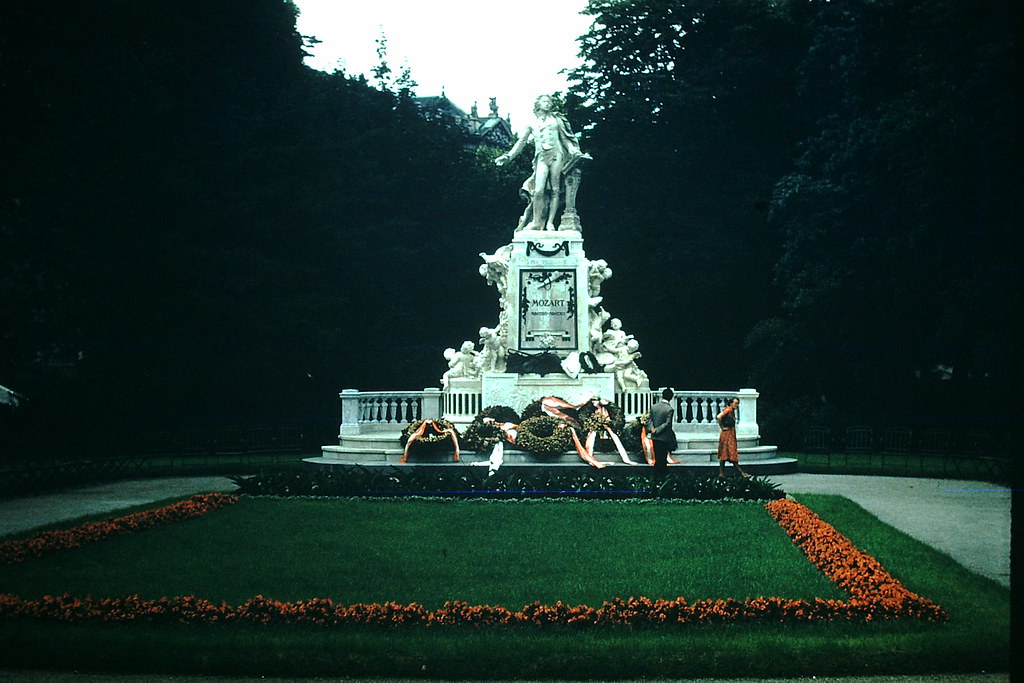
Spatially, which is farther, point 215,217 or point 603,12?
point 603,12

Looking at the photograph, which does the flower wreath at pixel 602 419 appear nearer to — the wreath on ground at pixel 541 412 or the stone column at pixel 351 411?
the wreath on ground at pixel 541 412

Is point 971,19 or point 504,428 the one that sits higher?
point 971,19

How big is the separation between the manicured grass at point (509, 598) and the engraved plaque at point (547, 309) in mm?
10630

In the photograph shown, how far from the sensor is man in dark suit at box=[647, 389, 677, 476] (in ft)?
67.9

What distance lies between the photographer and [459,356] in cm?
2995

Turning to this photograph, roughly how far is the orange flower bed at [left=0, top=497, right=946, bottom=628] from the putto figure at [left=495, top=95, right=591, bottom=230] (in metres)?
19.6

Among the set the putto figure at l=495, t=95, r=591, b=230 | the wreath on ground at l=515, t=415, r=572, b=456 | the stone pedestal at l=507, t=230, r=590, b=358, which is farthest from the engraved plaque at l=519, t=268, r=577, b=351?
the wreath on ground at l=515, t=415, r=572, b=456

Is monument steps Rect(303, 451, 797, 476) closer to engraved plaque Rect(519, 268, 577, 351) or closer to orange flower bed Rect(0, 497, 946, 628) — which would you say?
engraved plaque Rect(519, 268, 577, 351)

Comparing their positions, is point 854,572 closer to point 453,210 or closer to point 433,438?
point 433,438

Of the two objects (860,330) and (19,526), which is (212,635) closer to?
(19,526)

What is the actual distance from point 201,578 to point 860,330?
28577 millimetres

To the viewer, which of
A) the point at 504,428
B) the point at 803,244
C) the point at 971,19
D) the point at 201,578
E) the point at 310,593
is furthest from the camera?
the point at 803,244

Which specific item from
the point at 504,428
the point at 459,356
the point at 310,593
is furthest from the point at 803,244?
the point at 310,593

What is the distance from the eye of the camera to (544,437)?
24844mm
